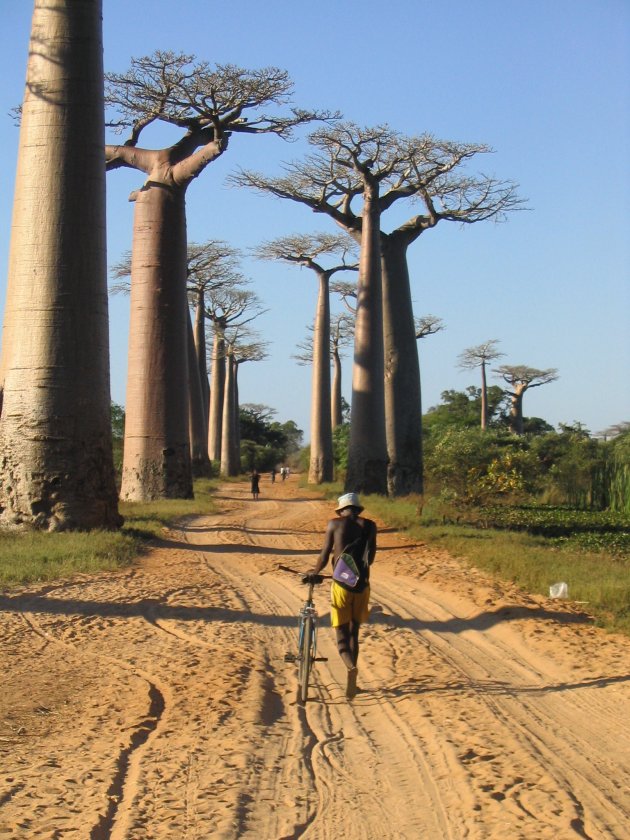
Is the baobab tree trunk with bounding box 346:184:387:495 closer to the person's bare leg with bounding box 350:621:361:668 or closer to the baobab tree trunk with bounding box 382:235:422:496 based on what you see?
the baobab tree trunk with bounding box 382:235:422:496

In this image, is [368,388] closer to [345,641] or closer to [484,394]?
[345,641]

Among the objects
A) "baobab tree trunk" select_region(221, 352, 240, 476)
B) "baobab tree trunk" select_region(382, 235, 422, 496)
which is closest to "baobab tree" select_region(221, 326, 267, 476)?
"baobab tree trunk" select_region(221, 352, 240, 476)

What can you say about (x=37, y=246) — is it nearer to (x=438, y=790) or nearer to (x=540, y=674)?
(x=540, y=674)

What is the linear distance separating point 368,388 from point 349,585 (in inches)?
528

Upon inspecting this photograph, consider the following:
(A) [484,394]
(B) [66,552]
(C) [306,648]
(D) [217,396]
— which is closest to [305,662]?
(C) [306,648]

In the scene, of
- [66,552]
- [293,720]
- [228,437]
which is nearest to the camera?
[293,720]

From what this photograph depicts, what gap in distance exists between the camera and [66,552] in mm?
8750

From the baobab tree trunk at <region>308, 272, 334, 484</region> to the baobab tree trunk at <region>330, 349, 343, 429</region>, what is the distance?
998 cm

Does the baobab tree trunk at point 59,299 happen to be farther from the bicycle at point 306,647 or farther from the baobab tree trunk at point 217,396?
the baobab tree trunk at point 217,396

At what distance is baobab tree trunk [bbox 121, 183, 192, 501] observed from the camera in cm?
1544

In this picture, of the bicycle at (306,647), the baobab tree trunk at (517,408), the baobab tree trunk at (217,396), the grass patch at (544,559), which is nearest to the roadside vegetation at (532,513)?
the grass patch at (544,559)

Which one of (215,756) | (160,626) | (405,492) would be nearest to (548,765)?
(215,756)

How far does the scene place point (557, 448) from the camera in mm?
28859

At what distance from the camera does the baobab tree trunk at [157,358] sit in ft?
50.6
